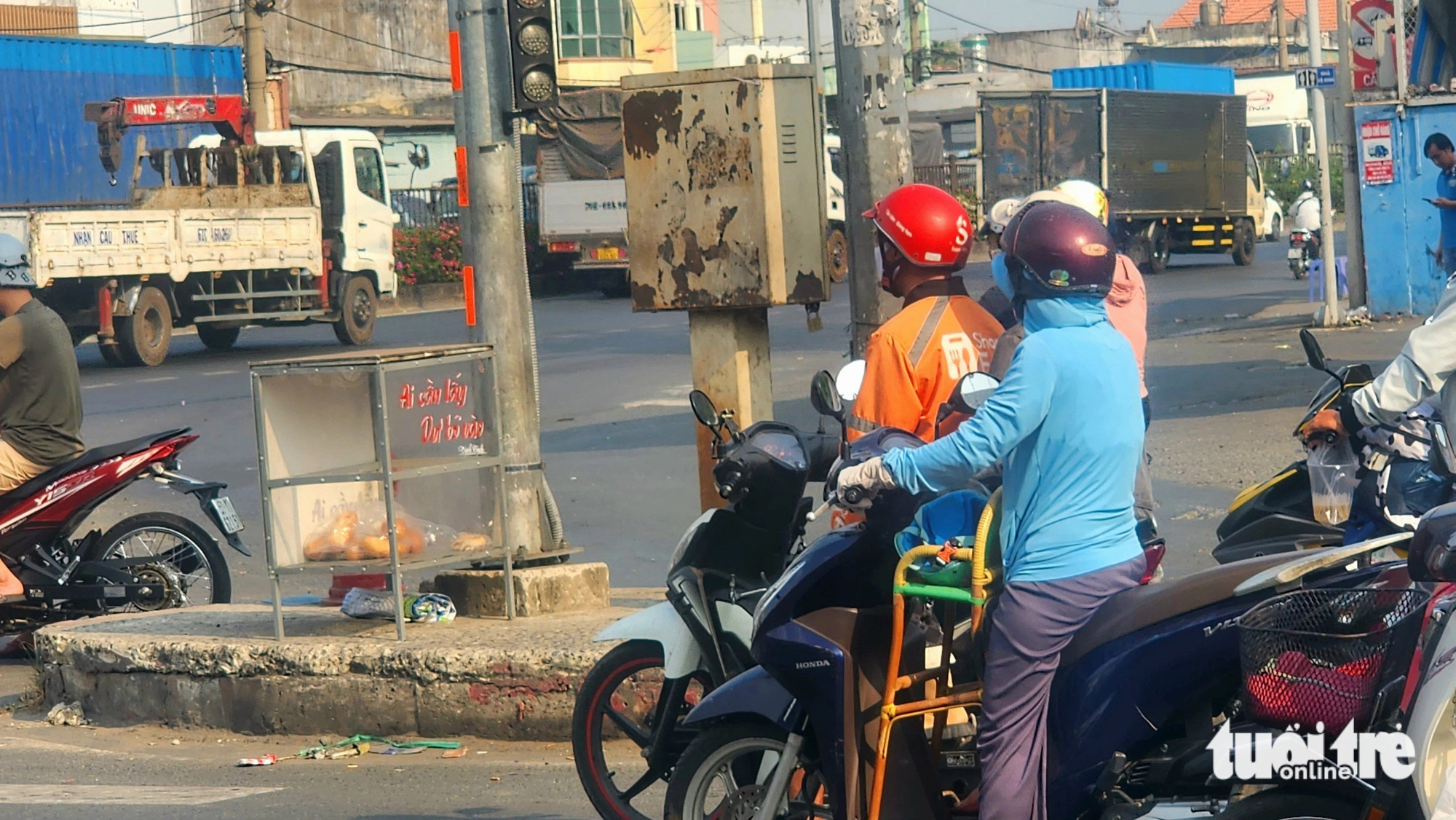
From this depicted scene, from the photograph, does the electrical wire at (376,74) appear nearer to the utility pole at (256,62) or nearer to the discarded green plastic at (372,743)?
the utility pole at (256,62)

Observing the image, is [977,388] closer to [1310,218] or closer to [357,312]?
[357,312]

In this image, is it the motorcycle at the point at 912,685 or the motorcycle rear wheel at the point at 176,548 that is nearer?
the motorcycle at the point at 912,685

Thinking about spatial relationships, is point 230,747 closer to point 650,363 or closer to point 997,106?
point 650,363

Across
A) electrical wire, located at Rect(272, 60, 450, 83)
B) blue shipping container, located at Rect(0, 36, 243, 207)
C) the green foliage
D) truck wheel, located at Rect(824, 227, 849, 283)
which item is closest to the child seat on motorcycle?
truck wheel, located at Rect(824, 227, 849, 283)

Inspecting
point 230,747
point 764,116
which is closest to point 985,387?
point 764,116

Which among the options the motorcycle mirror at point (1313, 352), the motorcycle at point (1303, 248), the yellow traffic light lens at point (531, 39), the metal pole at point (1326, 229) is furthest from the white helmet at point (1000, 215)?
the motorcycle at point (1303, 248)

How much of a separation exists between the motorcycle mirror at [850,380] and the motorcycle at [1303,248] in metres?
21.6

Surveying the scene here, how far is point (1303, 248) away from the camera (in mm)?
24781

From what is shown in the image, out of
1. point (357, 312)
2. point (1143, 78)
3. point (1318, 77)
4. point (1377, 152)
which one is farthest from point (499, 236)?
point (1143, 78)

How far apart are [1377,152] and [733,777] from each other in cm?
1469

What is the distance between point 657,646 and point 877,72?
3.12 meters

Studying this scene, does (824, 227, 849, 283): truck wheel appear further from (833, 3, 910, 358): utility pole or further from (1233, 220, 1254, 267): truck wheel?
(833, 3, 910, 358): utility pole

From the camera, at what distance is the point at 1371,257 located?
17.6 metres

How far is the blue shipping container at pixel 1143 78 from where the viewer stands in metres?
37.5
